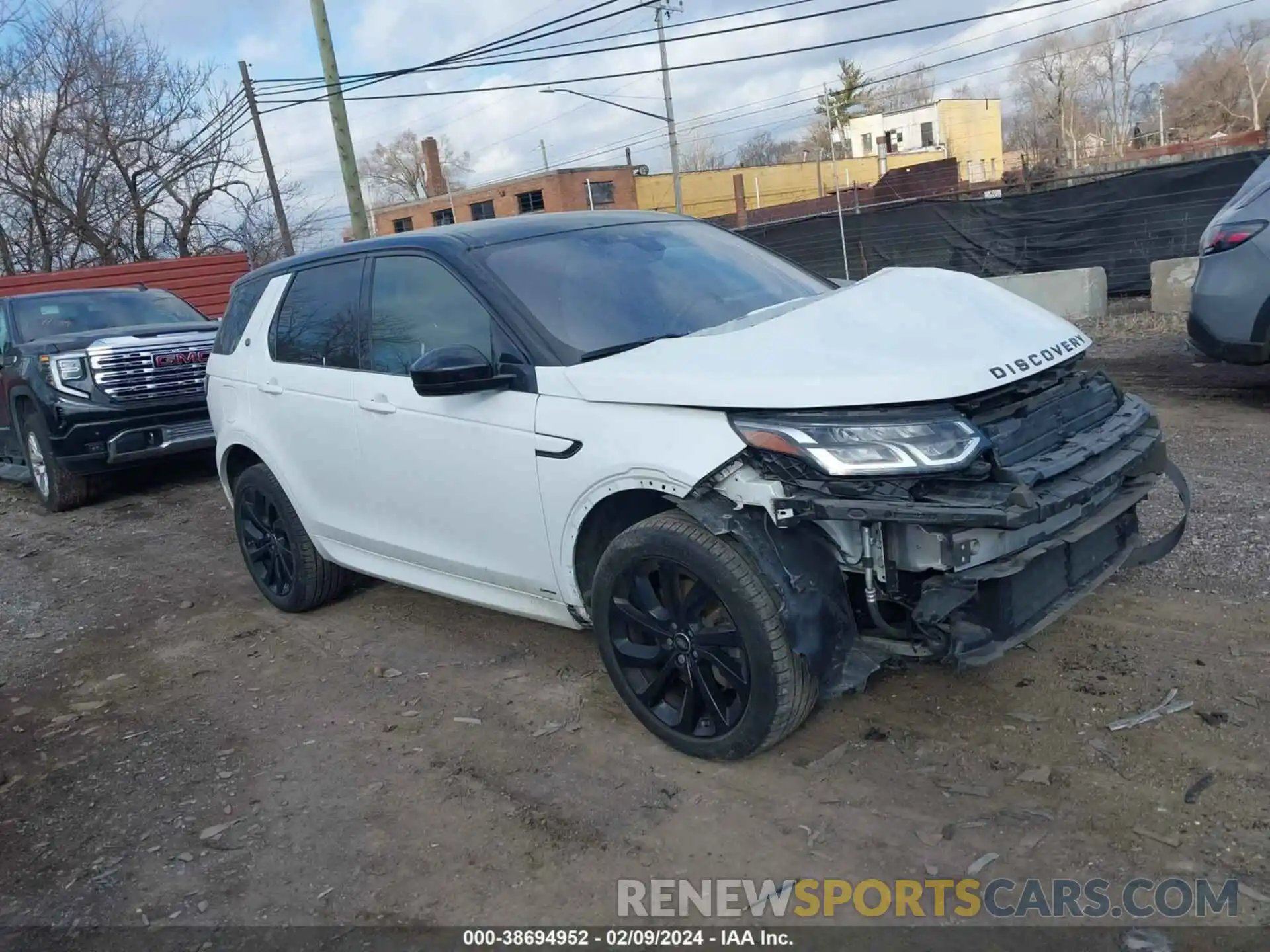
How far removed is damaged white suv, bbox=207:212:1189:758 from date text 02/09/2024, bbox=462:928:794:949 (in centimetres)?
67

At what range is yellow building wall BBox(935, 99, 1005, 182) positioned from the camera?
6931 cm

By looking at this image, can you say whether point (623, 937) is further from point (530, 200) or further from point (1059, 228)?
point (530, 200)

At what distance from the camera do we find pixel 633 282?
398cm

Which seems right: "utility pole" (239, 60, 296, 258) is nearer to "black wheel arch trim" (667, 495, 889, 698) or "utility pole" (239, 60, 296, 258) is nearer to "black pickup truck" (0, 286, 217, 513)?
"black pickup truck" (0, 286, 217, 513)

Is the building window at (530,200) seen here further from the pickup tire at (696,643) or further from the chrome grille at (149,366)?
the pickup tire at (696,643)

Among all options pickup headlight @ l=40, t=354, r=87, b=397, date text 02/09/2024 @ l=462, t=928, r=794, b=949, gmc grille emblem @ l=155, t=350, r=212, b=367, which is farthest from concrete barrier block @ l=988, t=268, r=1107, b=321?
date text 02/09/2024 @ l=462, t=928, r=794, b=949

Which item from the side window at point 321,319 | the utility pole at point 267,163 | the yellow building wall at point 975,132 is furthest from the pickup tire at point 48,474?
the yellow building wall at point 975,132

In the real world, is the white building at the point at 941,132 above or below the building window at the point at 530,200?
above

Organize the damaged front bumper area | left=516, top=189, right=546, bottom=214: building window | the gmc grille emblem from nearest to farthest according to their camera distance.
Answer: the damaged front bumper area → the gmc grille emblem → left=516, top=189, right=546, bottom=214: building window

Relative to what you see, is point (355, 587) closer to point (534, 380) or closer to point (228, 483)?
point (228, 483)

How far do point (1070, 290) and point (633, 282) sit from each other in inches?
398

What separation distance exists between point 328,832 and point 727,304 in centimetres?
239

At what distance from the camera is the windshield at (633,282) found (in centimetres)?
376

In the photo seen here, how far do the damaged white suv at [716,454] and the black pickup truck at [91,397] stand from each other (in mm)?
4471
